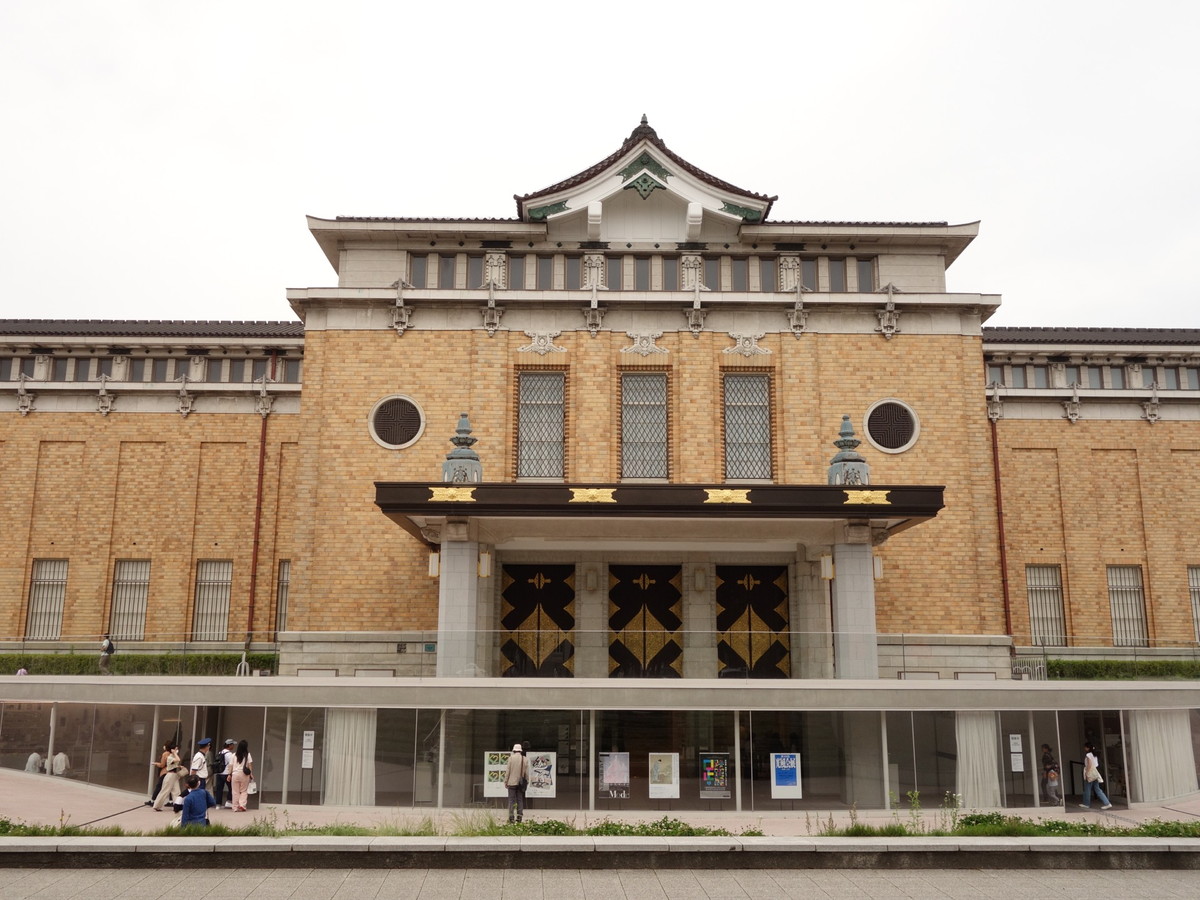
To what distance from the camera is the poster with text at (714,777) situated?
Answer: 2022 cm

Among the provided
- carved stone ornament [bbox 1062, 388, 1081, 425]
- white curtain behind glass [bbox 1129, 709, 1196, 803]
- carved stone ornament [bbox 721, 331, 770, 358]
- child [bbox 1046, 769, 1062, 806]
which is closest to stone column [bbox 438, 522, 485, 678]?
carved stone ornament [bbox 721, 331, 770, 358]

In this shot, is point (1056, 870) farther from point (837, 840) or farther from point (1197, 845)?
point (837, 840)

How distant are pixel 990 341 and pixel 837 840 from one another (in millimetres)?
25565

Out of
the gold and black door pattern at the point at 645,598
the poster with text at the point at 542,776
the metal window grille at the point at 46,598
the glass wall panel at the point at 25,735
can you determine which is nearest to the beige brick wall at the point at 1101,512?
the gold and black door pattern at the point at 645,598

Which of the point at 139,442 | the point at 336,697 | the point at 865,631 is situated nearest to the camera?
the point at 336,697

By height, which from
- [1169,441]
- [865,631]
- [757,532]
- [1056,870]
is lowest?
[1056,870]

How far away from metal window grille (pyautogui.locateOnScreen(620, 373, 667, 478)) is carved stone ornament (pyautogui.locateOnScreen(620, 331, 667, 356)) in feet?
2.45

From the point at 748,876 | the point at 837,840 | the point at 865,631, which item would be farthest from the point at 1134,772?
the point at 748,876

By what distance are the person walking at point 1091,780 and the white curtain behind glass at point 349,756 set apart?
15.9 metres

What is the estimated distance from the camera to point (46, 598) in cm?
3472

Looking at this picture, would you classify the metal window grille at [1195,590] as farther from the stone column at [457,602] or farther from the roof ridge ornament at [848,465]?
the stone column at [457,602]

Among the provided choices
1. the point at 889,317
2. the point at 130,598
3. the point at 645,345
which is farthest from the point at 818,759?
the point at 130,598

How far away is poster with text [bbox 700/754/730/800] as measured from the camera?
796 inches

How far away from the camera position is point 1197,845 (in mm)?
14836
